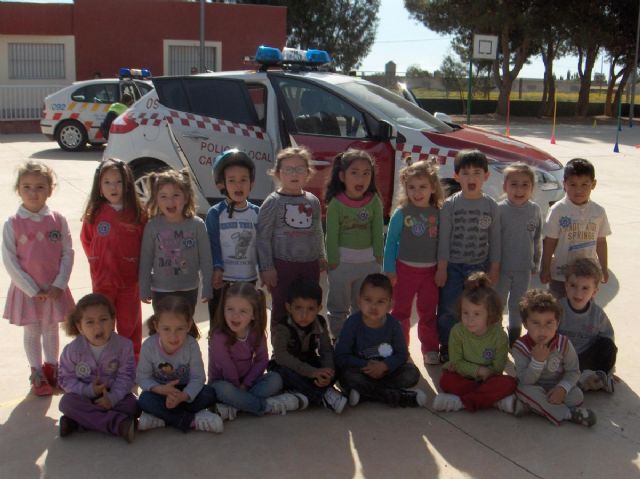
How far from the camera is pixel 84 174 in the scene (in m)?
12.2

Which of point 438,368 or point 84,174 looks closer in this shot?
point 438,368

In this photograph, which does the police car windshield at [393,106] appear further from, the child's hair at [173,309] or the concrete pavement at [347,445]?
the child's hair at [173,309]

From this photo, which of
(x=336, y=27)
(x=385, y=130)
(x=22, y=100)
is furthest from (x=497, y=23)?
(x=385, y=130)

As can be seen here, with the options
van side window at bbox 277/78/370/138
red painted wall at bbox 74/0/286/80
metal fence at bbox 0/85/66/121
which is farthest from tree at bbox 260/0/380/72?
van side window at bbox 277/78/370/138

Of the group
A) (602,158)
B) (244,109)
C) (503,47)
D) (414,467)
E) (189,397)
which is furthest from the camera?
(503,47)

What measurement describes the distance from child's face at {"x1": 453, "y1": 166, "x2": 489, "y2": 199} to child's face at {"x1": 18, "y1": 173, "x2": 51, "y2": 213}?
2.43 m

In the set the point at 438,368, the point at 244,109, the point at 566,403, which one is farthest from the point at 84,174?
the point at 566,403

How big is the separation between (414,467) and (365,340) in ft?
3.06

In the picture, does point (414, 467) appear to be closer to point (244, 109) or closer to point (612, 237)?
point (244, 109)

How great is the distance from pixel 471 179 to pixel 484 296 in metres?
0.85

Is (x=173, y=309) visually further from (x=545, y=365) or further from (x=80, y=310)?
(x=545, y=365)

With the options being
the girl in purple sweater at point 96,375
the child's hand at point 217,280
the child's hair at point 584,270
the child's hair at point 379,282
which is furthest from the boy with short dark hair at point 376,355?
the girl in purple sweater at point 96,375

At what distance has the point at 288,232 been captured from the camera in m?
4.45

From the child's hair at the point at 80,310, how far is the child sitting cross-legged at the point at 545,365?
2.17 metres
